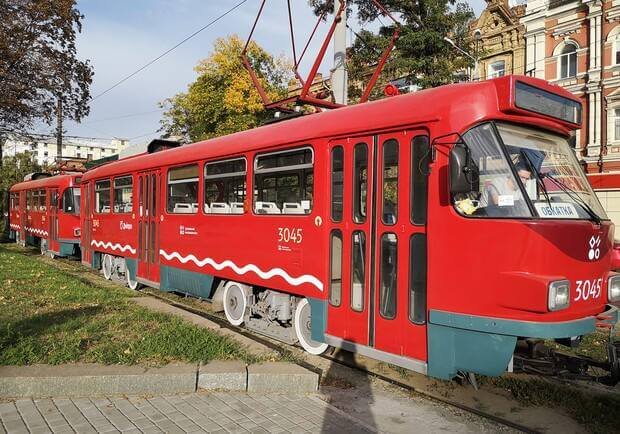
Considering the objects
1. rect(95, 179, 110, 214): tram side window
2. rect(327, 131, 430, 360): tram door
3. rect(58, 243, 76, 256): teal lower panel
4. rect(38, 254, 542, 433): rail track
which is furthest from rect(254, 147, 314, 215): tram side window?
rect(58, 243, 76, 256): teal lower panel

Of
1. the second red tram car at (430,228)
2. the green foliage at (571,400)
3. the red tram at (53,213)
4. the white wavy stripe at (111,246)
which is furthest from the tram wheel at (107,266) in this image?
the green foliage at (571,400)

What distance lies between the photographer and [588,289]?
4781 millimetres

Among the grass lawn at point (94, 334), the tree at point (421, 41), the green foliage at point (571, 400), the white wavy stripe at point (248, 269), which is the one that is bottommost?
the green foliage at point (571, 400)

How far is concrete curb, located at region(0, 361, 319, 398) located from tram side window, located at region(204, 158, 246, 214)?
9.45 feet

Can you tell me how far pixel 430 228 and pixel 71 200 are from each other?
15511mm

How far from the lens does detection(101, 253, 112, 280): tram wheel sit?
517 inches

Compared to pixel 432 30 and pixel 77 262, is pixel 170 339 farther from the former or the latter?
pixel 432 30

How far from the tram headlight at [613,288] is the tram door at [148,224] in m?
7.47

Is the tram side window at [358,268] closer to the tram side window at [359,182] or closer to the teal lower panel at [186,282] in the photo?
the tram side window at [359,182]

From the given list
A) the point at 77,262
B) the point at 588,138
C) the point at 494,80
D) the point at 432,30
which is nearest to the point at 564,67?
the point at 588,138

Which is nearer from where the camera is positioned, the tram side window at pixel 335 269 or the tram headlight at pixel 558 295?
the tram headlight at pixel 558 295

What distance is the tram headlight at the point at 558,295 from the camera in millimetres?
4262

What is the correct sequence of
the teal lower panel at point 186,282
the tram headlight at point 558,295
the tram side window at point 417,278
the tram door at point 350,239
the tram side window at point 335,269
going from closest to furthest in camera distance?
the tram headlight at point 558,295 < the tram side window at point 417,278 < the tram door at point 350,239 < the tram side window at point 335,269 < the teal lower panel at point 186,282

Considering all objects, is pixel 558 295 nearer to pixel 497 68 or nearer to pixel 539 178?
pixel 539 178
